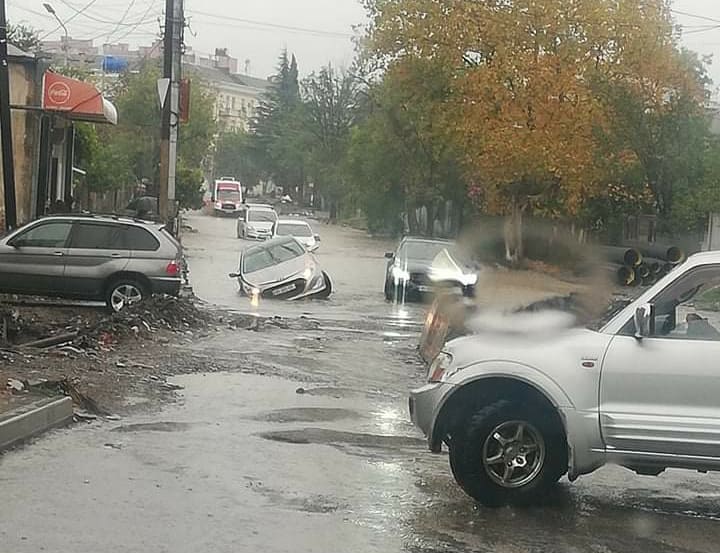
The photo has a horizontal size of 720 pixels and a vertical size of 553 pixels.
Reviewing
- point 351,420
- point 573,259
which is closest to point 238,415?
point 351,420

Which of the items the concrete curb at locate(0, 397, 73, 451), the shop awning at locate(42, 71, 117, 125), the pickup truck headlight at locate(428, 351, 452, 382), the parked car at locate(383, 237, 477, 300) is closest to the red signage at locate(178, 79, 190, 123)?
the shop awning at locate(42, 71, 117, 125)

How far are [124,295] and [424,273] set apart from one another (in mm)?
10083

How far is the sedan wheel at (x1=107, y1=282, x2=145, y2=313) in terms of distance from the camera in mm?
20578

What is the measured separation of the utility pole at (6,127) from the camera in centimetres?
2041

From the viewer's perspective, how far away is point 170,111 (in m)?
28.8

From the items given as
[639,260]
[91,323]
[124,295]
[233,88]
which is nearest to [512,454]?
[91,323]

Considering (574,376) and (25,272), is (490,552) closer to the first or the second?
(574,376)

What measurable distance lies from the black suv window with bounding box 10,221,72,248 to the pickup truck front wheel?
1401 cm

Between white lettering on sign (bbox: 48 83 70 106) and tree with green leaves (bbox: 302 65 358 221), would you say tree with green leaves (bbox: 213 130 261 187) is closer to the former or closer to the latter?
tree with green leaves (bbox: 302 65 358 221)

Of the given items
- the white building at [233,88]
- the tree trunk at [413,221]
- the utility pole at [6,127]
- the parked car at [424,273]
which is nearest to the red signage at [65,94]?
the utility pole at [6,127]

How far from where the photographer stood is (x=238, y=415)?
39.4 ft

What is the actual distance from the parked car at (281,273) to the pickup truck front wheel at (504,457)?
1983 centimetres

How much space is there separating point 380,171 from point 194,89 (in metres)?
18.1

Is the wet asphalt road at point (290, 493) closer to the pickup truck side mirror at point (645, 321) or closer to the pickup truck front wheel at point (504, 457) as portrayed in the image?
the pickup truck front wheel at point (504, 457)
